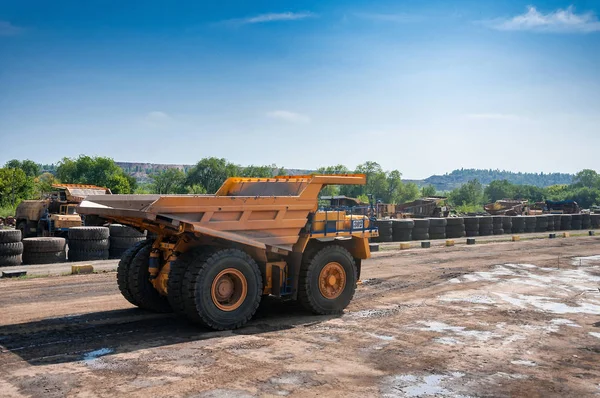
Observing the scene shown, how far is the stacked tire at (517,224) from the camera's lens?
1321 inches

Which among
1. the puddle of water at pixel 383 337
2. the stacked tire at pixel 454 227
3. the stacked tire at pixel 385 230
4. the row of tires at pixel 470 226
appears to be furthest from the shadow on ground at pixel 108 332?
the stacked tire at pixel 454 227

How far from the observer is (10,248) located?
16.5 m

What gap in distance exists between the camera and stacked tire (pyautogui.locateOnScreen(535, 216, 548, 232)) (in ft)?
115

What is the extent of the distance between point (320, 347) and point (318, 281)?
7.15ft

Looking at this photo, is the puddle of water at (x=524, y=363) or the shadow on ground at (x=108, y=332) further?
the shadow on ground at (x=108, y=332)

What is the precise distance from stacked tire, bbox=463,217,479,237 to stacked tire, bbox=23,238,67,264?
68.6ft

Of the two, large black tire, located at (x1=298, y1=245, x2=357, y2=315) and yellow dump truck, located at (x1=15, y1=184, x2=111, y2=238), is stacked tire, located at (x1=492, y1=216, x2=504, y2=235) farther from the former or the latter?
A: large black tire, located at (x1=298, y1=245, x2=357, y2=315)

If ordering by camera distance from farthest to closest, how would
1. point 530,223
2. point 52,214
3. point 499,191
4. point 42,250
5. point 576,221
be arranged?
point 499,191 → point 576,221 → point 530,223 → point 52,214 → point 42,250

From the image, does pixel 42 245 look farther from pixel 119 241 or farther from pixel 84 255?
pixel 119 241

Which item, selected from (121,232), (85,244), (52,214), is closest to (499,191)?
(52,214)

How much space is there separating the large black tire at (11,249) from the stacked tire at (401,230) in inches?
648

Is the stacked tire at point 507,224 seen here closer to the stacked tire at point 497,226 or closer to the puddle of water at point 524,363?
the stacked tire at point 497,226

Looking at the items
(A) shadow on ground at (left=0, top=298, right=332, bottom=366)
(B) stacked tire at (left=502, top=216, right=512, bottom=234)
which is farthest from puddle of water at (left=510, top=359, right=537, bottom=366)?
(B) stacked tire at (left=502, top=216, right=512, bottom=234)

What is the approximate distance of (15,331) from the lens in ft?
29.6
